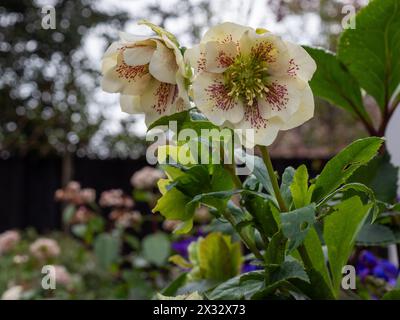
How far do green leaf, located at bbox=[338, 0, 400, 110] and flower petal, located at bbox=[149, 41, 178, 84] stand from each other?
294mm

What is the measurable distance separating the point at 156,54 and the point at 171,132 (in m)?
0.07

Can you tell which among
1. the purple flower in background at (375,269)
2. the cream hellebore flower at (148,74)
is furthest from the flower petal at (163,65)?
the purple flower in background at (375,269)

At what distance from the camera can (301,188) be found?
1.61 ft

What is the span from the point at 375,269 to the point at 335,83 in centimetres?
35

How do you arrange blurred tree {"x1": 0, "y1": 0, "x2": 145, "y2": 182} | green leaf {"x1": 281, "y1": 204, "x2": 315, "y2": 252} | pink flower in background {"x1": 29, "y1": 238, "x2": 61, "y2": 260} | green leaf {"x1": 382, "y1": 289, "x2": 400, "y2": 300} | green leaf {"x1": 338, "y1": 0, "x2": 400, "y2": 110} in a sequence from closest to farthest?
green leaf {"x1": 281, "y1": 204, "x2": 315, "y2": 252}
green leaf {"x1": 382, "y1": 289, "x2": 400, "y2": 300}
green leaf {"x1": 338, "y1": 0, "x2": 400, "y2": 110}
pink flower in background {"x1": 29, "y1": 238, "x2": 61, "y2": 260}
blurred tree {"x1": 0, "y1": 0, "x2": 145, "y2": 182}

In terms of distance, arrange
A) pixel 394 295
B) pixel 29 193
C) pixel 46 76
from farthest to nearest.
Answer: pixel 46 76 → pixel 29 193 → pixel 394 295

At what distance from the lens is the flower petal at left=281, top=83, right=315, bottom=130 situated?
17.6 inches

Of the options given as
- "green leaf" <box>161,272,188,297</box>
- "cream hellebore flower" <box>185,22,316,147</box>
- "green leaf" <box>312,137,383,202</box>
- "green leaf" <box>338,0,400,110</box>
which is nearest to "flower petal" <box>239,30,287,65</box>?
"cream hellebore flower" <box>185,22,316,147</box>

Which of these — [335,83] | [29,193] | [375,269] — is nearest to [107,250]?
[375,269]

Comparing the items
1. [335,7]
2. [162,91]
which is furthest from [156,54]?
[335,7]

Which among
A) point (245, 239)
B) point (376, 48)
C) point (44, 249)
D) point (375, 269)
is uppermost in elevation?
point (376, 48)

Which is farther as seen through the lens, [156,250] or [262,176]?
[156,250]

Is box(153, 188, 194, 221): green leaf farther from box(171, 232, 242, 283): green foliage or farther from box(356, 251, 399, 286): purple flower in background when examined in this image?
box(356, 251, 399, 286): purple flower in background

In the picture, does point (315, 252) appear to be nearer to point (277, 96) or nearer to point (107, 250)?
point (277, 96)
